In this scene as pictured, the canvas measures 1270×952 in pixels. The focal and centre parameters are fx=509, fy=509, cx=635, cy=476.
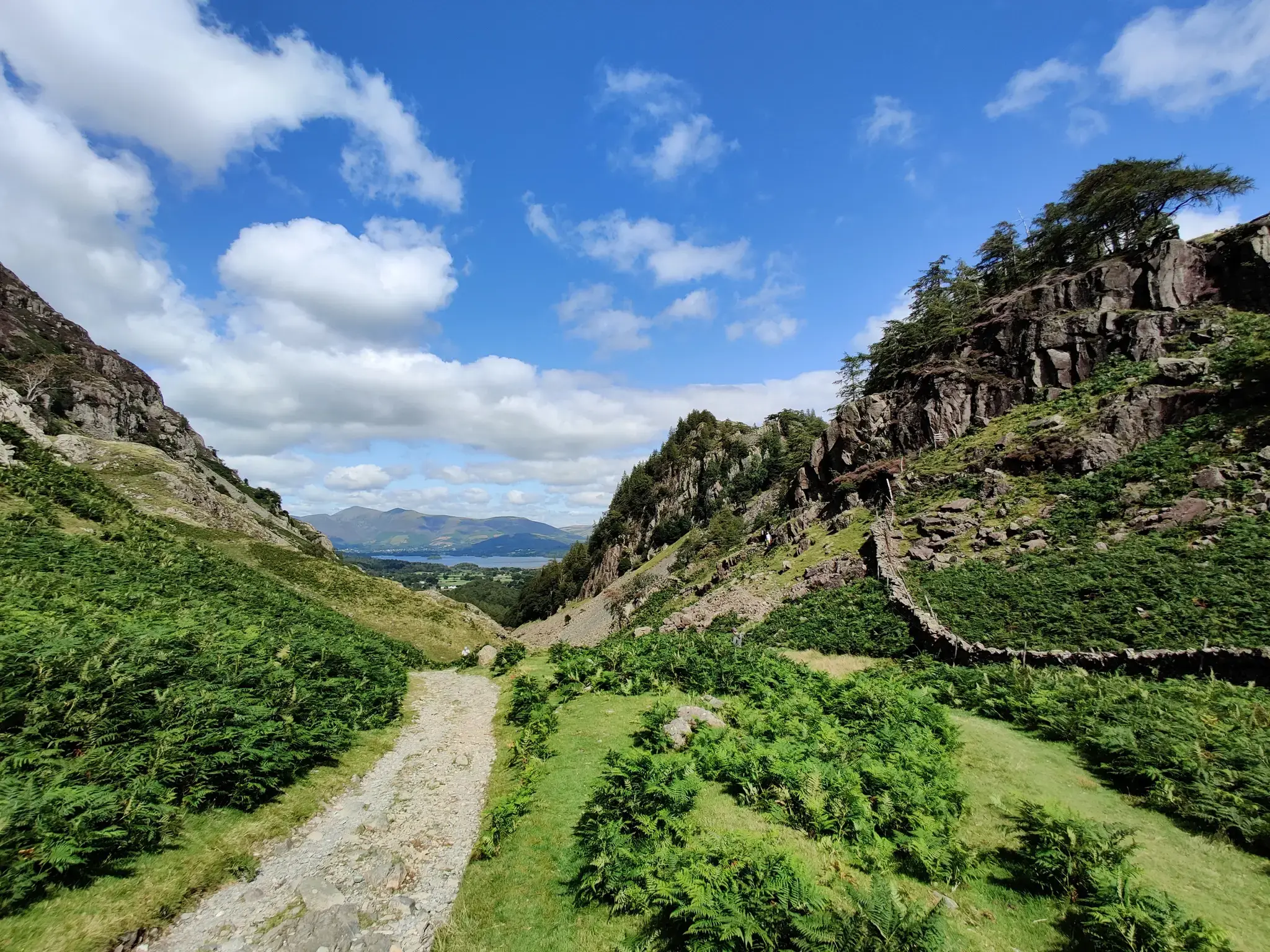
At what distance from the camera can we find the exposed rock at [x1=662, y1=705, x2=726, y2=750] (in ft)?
43.5

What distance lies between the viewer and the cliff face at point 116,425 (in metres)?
48.4

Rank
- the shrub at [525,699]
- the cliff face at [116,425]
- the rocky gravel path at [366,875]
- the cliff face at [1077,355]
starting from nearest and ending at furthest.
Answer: the rocky gravel path at [366,875] < the shrub at [525,699] < the cliff face at [1077,355] < the cliff face at [116,425]

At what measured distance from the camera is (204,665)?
456 inches

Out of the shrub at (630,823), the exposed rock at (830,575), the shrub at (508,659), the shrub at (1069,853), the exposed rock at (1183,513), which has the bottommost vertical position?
the shrub at (508,659)

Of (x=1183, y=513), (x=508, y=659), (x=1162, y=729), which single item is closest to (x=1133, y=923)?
(x=1162, y=729)

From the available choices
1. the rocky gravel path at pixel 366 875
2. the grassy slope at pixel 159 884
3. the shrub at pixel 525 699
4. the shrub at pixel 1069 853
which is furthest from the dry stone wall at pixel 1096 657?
the grassy slope at pixel 159 884

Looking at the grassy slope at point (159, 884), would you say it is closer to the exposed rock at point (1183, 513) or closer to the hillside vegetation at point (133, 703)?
the hillside vegetation at point (133, 703)

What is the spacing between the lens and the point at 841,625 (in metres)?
29.3

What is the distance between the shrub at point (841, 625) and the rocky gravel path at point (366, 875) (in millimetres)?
20050

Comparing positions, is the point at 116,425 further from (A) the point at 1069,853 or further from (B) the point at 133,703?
(A) the point at 1069,853

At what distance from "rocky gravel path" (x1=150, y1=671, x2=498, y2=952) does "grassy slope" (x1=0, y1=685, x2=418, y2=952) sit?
0.31 m

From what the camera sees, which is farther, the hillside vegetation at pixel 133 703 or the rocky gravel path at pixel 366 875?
the rocky gravel path at pixel 366 875

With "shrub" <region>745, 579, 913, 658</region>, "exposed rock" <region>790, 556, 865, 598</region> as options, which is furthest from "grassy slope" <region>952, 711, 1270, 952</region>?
"exposed rock" <region>790, 556, 865, 598</region>

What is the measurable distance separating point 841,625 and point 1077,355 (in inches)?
1402
